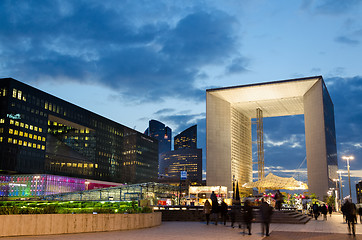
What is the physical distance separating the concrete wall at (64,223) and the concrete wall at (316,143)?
59.2m

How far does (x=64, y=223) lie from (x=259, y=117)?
7814 cm

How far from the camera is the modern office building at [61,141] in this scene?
3236 inches

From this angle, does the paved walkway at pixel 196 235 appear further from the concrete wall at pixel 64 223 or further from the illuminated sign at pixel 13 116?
the illuminated sign at pixel 13 116

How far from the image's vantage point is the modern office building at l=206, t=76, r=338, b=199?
7431 centimetres

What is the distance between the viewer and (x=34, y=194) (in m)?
84.2

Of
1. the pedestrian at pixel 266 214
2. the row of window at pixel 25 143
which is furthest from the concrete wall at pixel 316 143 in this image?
the row of window at pixel 25 143

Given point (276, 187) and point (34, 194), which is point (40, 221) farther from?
point (34, 194)

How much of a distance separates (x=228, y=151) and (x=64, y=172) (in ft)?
150

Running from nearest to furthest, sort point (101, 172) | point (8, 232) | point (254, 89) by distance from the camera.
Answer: point (8, 232)
point (254, 89)
point (101, 172)

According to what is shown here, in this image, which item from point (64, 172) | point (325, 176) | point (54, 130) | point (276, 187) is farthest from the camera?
point (54, 130)

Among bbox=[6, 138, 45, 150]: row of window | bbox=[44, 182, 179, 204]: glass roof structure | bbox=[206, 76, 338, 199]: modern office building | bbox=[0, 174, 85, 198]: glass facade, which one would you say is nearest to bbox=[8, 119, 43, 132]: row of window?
bbox=[6, 138, 45, 150]: row of window

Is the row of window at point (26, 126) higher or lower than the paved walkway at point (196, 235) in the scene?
higher

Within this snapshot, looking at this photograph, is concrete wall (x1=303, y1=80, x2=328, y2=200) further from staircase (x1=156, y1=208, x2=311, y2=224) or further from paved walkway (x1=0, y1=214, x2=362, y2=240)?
paved walkway (x1=0, y1=214, x2=362, y2=240)

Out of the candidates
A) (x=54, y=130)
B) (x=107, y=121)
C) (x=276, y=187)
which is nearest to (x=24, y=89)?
(x=54, y=130)
